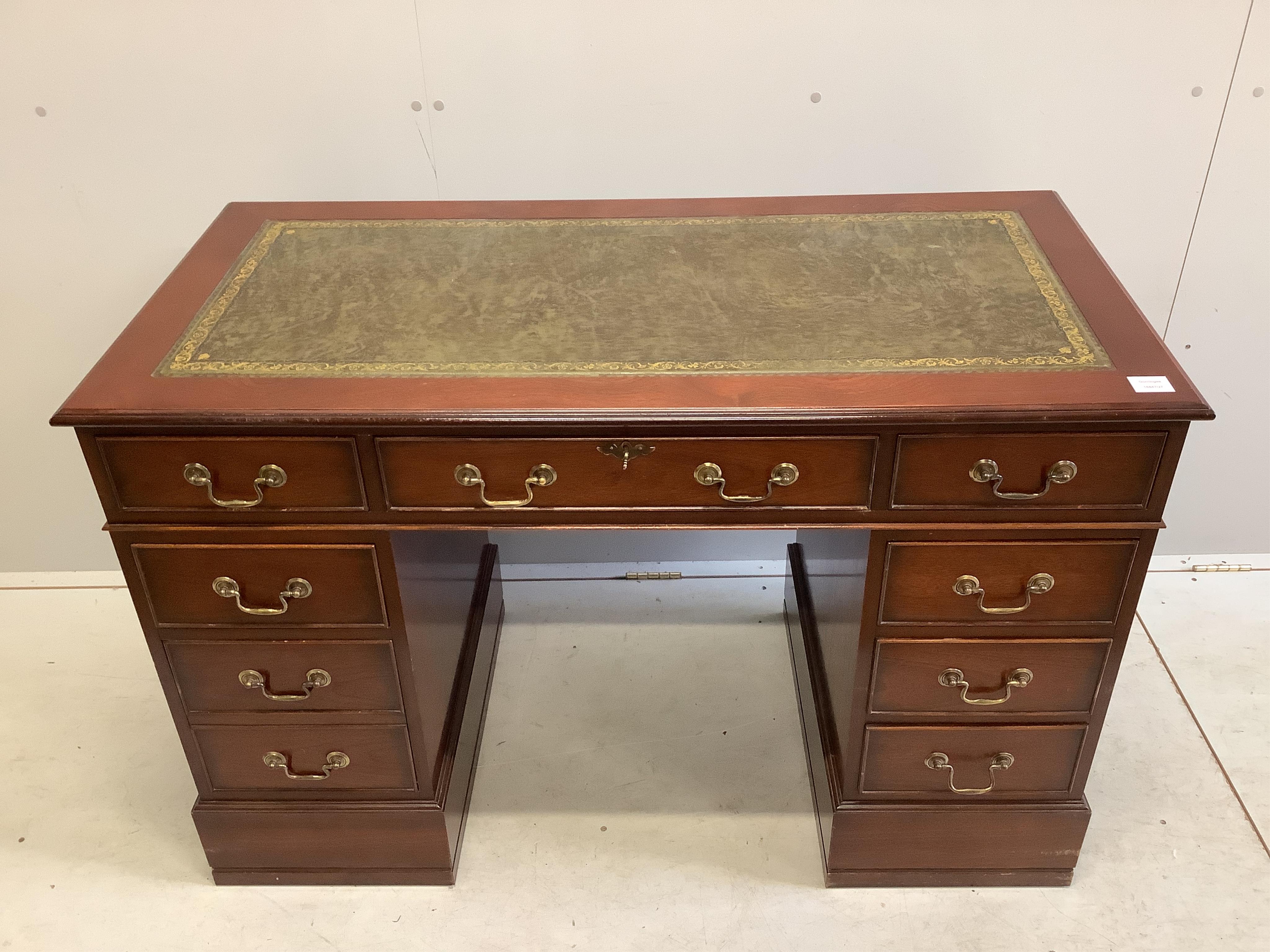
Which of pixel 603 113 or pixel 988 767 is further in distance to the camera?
pixel 603 113

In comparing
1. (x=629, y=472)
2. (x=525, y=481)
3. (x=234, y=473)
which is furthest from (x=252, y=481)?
(x=629, y=472)

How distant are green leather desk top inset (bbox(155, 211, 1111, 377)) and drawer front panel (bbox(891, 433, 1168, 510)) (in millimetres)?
106

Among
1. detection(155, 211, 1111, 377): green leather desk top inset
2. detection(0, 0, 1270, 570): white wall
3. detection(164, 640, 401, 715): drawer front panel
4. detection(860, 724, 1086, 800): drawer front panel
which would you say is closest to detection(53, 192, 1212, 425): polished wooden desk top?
detection(155, 211, 1111, 377): green leather desk top inset

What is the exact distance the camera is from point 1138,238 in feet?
7.15

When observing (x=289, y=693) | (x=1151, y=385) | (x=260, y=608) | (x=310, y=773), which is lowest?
(x=310, y=773)

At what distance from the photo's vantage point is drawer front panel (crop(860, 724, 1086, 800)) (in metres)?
1.72

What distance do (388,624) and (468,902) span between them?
1.86 ft

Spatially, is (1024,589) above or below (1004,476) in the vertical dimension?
below

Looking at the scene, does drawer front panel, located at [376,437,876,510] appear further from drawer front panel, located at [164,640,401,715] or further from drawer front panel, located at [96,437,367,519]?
drawer front panel, located at [164,640,401,715]

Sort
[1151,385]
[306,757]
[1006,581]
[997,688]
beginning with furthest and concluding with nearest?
[306,757]
[997,688]
[1006,581]
[1151,385]

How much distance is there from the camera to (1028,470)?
146cm

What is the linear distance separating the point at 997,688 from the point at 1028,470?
403mm

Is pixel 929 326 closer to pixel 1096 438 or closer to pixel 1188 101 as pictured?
pixel 1096 438

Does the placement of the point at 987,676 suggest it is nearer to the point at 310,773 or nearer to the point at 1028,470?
the point at 1028,470
